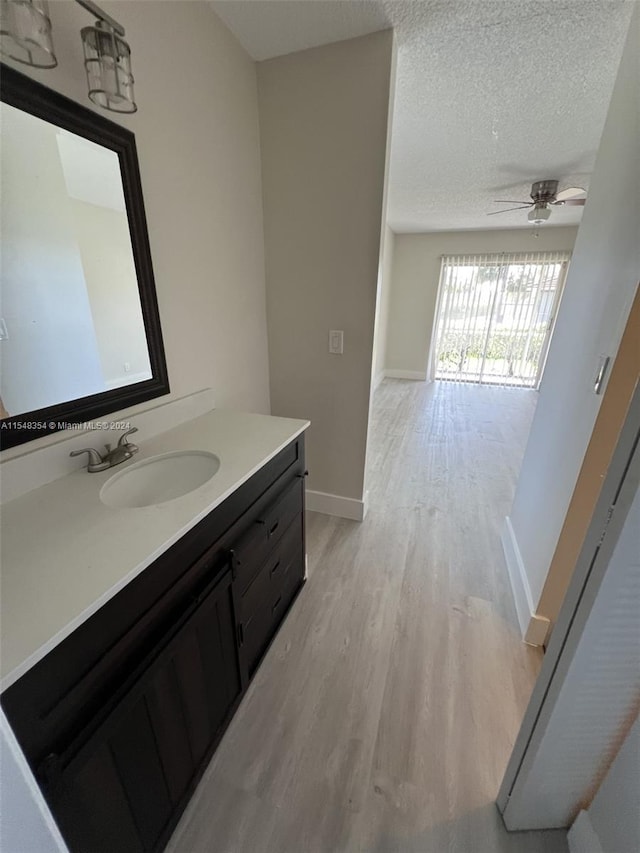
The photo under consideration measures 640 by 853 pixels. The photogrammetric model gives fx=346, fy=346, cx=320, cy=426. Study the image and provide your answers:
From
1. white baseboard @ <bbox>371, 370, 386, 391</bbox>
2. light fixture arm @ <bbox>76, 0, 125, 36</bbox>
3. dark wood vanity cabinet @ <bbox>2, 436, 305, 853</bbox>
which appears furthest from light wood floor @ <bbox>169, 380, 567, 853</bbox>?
white baseboard @ <bbox>371, 370, 386, 391</bbox>

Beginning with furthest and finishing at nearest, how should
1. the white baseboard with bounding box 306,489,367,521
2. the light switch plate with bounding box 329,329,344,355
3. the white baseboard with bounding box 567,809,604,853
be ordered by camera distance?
the white baseboard with bounding box 306,489,367,521 → the light switch plate with bounding box 329,329,344,355 → the white baseboard with bounding box 567,809,604,853

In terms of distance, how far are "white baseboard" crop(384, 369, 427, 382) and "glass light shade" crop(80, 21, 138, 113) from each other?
5.74 metres

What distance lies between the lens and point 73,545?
77cm

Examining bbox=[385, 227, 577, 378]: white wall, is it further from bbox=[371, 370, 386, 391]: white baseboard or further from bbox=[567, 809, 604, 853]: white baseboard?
bbox=[567, 809, 604, 853]: white baseboard

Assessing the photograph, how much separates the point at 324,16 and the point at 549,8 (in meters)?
0.90

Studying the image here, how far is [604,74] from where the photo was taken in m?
1.76

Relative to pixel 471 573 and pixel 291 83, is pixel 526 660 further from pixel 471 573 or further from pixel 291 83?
pixel 291 83

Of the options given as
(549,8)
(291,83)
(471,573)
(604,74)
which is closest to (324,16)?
(291,83)

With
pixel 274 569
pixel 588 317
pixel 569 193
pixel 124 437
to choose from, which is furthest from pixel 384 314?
pixel 124 437

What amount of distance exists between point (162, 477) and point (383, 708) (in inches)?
46.7

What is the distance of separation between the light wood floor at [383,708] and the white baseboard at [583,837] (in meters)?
0.06

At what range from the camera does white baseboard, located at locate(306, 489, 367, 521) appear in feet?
7.79

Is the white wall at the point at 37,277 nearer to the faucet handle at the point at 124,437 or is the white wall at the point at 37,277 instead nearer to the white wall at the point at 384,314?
the faucet handle at the point at 124,437

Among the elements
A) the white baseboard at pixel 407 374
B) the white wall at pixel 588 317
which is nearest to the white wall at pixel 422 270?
A: the white baseboard at pixel 407 374
